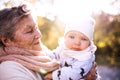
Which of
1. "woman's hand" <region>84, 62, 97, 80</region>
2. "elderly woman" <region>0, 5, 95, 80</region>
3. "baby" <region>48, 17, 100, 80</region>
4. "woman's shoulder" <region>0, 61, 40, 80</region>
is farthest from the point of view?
"woman's hand" <region>84, 62, 97, 80</region>

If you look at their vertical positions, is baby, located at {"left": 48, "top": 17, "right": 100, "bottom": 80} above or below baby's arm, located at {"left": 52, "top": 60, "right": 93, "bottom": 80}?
above

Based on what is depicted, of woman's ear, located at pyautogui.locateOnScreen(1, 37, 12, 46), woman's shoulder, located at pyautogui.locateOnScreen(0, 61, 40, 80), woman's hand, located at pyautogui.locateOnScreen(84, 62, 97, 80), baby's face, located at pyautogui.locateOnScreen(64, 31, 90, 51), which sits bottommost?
woman's shoulder, located at pyautogui.locateOnScreen(0, 61, 40, 80)

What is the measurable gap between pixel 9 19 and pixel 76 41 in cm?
47

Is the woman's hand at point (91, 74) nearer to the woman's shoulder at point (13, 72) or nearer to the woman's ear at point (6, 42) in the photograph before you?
the woman's shoulder at point (13, 72)

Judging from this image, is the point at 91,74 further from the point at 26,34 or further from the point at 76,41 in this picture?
the point at 26,34

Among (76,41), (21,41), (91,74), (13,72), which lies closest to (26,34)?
(21,41)

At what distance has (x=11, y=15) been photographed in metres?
2.39

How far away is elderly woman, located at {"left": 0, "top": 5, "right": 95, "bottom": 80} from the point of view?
2391mm

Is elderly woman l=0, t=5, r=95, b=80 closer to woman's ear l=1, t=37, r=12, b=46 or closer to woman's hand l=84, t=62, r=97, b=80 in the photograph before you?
woman's ear l=1, t=37, r=12, b=46

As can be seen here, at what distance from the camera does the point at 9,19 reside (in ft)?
7.86

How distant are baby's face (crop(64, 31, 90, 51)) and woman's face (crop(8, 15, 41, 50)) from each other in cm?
28

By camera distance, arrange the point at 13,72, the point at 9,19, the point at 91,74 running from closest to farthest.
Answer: the point at 13,72, the point at 9,19, the point at 91,74

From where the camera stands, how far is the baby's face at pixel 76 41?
263 centimetres

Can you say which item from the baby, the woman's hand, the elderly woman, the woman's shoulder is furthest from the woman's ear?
the woman's hand
